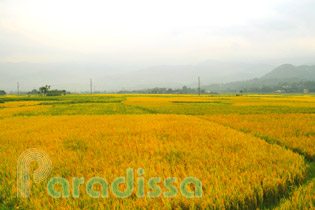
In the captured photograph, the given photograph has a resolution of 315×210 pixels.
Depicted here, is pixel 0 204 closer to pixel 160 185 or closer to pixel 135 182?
pixel 135 182

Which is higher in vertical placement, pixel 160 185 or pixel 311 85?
pixel 311 85

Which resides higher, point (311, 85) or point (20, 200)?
point (311, 85)

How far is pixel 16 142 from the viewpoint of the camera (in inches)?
200

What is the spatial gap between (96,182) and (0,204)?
131 centimetres

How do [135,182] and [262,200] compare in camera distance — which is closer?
[262,200]

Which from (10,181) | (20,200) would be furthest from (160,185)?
(10,181)

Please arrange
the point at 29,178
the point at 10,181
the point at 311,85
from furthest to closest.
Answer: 1. the point at 311,85
2. the point at 29,178
3. the point at 10,181

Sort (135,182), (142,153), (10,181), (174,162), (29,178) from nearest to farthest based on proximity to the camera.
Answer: (135,182)
(10,181)
(29,178)
(174,162)
(142,153)

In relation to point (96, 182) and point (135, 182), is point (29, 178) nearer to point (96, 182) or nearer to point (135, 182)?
point (96, 182)

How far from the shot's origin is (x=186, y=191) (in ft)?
7.35

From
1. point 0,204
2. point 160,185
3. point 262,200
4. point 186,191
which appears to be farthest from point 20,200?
point 262,200

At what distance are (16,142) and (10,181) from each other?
3.11 m

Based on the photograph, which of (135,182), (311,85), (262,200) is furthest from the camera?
(311,85)

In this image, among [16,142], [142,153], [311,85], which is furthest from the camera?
[311,85]
